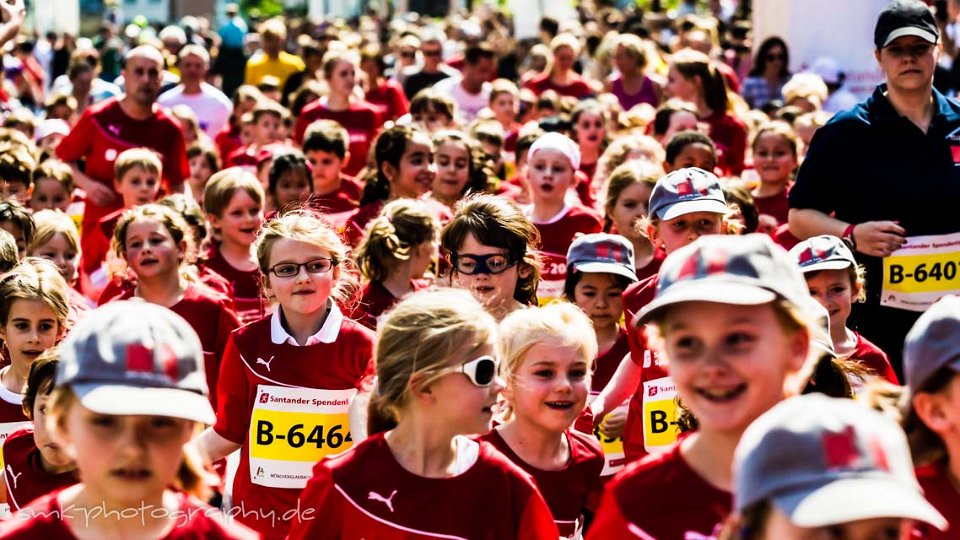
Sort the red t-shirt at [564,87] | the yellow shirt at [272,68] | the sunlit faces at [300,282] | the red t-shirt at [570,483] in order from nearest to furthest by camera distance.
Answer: the red t-shirt at [570,483]
the sunlit faces at [300,282]
the red t-shirt at [564,87]
the yellow shirt at [272,68]

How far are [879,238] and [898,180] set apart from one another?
1.25 feet

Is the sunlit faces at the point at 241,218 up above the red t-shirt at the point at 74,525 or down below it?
below

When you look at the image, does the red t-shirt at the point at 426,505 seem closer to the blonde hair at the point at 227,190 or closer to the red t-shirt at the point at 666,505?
the red t-shirt at the point at 666,505

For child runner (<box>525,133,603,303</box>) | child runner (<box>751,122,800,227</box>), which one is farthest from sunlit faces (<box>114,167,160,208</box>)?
child runner (<box>751,122,800,227</box>)

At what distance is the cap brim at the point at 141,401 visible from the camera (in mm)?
3252

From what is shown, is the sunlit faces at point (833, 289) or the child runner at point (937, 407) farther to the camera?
the sunlit faces at point (833, 289)

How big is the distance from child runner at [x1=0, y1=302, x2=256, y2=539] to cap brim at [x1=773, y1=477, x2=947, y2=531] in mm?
1244

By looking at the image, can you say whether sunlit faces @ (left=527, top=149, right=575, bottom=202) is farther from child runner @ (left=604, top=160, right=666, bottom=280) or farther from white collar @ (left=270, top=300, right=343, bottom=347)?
white collar @ (left=270, top=300, right=343, bottom=347)

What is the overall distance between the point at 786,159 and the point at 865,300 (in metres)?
3.28

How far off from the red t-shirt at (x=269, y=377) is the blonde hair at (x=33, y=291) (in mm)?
855

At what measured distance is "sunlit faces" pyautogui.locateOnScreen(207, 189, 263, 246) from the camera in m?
8.80

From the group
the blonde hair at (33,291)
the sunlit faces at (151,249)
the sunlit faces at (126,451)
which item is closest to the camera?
the sunlit faces at (126,451)

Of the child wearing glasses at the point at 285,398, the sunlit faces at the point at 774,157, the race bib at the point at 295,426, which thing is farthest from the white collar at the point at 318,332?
the sunlit faces at the point at 774,157

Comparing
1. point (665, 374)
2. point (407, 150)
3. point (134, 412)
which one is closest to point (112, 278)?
point (407, 150)
